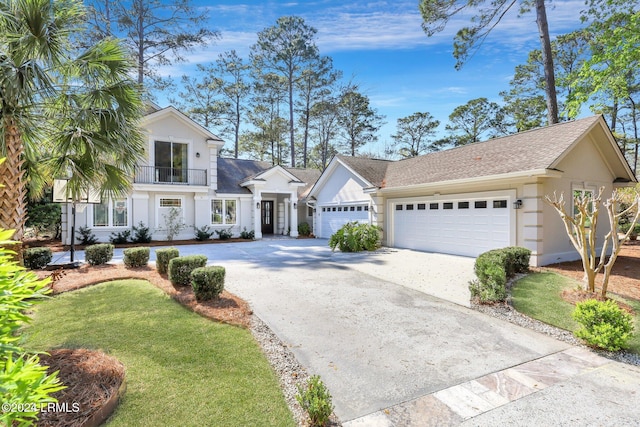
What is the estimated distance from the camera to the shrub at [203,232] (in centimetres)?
1733

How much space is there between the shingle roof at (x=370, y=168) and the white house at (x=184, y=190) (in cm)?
482

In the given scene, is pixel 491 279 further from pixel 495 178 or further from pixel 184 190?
pixel 184 190

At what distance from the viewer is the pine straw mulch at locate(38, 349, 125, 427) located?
2.62m

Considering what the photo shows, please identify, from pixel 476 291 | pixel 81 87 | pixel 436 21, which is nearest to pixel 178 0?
pixel 436 21

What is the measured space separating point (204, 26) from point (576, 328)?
920 inches

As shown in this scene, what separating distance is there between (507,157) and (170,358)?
11.4m

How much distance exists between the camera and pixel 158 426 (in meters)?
2.63

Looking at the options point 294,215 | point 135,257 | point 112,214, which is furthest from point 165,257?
point 294,215

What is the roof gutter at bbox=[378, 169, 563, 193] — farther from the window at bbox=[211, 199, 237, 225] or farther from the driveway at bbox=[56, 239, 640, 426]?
the window at bbox=[211, 199, 237, 225]

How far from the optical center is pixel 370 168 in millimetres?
16375

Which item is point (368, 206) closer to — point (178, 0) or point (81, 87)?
point (81, 87)

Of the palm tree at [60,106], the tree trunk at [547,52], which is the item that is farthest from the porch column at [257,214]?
the tree trunk at [547,52]

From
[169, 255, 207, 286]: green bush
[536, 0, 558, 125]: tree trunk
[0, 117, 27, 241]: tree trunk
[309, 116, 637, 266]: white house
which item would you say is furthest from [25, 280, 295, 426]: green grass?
[536, 0, 558, 125]: tree trunk

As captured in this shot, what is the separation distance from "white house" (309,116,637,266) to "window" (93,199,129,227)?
40.5 feet
